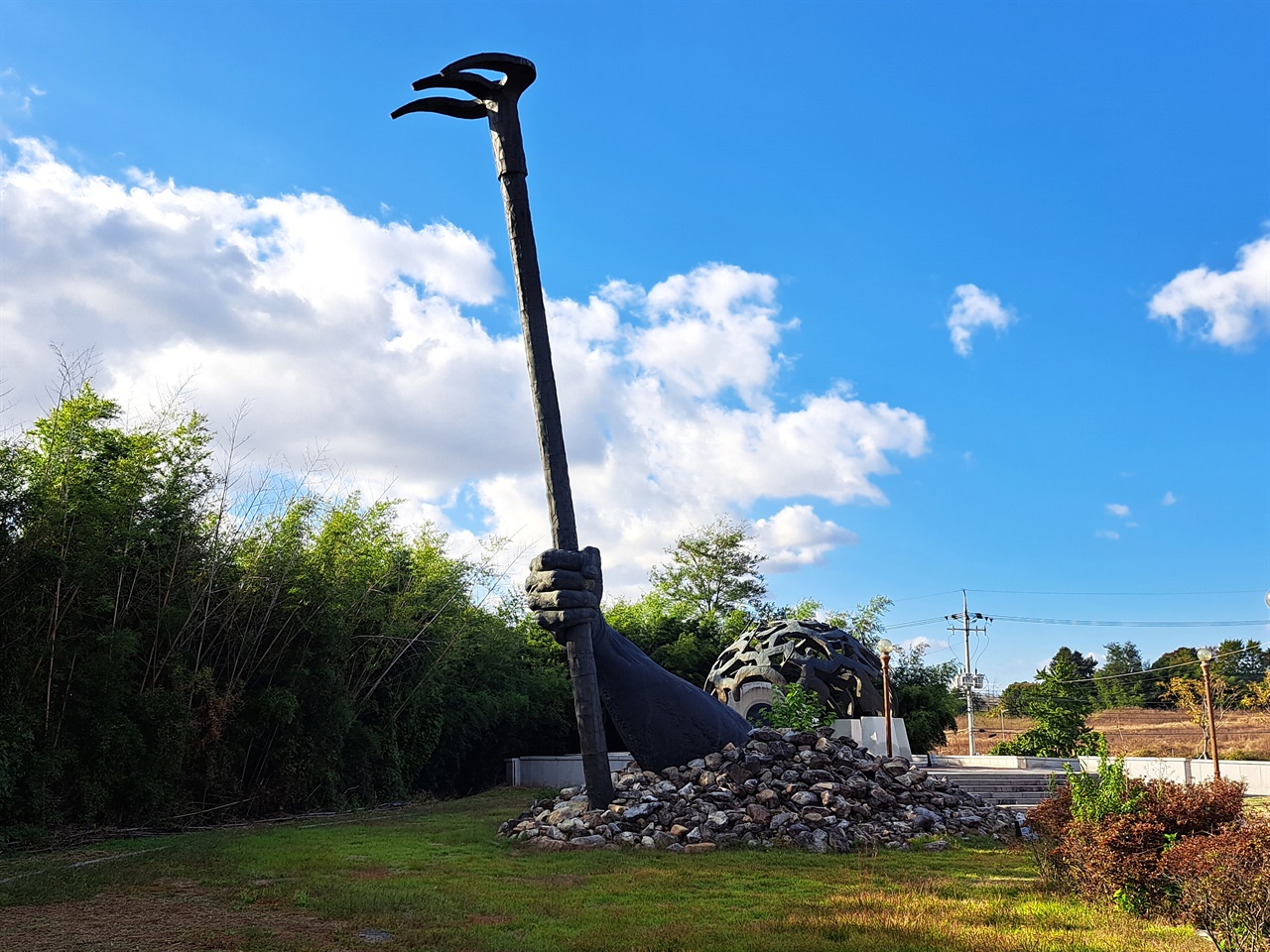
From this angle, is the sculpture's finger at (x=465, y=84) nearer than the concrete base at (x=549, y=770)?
Yes

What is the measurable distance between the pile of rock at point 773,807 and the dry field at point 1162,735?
45.1 feet

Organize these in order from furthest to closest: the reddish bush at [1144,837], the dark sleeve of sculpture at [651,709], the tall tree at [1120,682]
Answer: the tall tree at [1120,682] → the dark sleeve of sculpture at [651,709] → the reddish bush at [1144,837]

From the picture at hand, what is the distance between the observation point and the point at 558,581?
27.8ft

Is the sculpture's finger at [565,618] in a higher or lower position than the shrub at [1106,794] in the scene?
higher

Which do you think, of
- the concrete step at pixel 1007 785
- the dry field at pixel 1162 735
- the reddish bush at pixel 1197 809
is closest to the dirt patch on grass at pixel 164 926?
the reddish bush at pixel 1197 809

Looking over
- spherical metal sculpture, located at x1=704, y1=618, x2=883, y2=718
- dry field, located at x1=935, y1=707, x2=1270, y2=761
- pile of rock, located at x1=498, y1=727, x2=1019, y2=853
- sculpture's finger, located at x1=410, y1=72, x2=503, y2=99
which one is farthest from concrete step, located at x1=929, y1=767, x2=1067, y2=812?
sculpture's finger, located at x1=410, y1=72, x2=503, y2=99

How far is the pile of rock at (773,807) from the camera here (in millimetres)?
8000

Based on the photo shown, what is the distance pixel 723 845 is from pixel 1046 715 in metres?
13.0

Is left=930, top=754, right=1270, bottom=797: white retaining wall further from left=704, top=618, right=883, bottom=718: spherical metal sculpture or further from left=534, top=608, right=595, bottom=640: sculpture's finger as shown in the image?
left=534, top=608, right=595, bottom=640: sculpture's finger

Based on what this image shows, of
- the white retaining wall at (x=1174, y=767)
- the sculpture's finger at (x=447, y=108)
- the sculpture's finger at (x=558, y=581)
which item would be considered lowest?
the white retaining wall at (x=1174, y=767)

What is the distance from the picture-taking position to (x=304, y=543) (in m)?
12.0

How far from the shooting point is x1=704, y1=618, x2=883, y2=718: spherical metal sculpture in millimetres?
13797

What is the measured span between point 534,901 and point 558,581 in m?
3.22

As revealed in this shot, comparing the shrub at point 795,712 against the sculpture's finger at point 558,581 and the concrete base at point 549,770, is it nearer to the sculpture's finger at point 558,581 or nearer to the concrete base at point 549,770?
the sculpture's finger at point 558,581
